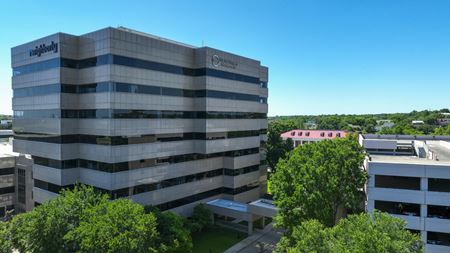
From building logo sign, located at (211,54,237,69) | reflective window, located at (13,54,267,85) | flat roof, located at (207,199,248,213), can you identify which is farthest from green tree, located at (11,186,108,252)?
building logo sign, located at (211,54,237,69)

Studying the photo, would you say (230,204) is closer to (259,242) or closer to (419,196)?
(259,242)

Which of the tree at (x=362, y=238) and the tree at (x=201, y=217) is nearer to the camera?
the tree at (x=362, y=238)

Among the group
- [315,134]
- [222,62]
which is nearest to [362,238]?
[222,62]

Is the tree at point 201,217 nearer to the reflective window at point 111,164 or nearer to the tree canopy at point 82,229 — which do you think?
the reflective window at point 111,164

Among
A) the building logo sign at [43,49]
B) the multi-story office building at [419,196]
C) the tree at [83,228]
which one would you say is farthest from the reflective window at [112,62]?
the multi-story office building at [419,196]

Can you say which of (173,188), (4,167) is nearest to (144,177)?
(173,188)

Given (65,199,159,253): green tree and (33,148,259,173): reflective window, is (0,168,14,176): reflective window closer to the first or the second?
(33,148,259,173): reflective window
